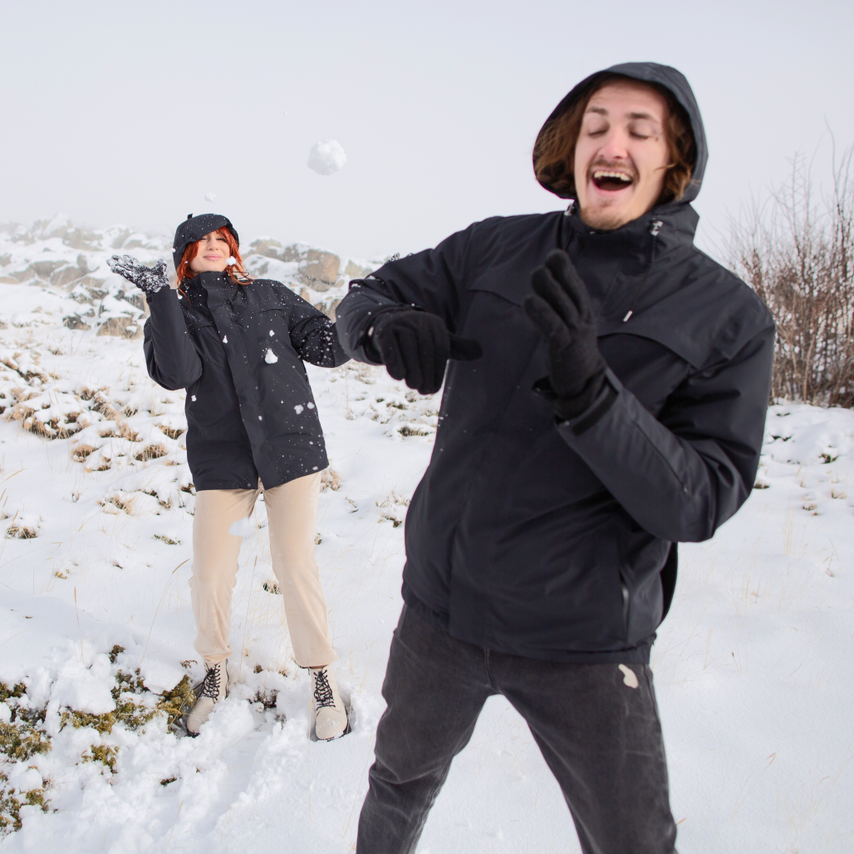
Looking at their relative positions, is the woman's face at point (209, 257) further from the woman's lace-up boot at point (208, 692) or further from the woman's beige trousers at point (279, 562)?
the woman's lace-up boot at point (208, 692)

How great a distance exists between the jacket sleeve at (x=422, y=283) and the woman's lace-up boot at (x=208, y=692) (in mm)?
1802

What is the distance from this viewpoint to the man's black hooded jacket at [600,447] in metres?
0.99

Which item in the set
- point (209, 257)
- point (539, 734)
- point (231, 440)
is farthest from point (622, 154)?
point (209, 257)

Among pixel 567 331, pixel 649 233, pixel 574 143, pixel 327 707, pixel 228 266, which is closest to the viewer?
pixel 567 331

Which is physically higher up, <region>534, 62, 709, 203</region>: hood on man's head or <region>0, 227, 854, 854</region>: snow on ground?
<region>534, 62, 709, 203</region>: hood on man's head

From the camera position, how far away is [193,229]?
2504 millimetres

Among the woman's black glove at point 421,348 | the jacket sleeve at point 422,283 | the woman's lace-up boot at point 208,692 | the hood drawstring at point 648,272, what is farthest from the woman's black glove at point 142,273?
the hood drawstring at point 648,272

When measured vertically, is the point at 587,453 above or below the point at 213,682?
above

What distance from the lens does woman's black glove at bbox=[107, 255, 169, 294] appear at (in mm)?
2250

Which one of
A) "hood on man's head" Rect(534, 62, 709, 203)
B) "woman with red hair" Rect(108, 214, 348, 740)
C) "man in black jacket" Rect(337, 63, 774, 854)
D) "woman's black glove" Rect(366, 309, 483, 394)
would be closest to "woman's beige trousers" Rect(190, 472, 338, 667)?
"woman with red hair" Rect(108, 214, 348, 740)

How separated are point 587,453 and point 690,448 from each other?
0.19m

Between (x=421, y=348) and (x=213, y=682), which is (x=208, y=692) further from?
(x=421, y=348)

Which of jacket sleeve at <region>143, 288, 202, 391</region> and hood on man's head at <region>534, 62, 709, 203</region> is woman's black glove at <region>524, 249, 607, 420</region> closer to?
hood on man's head at <region>534, 62, 709, 203</region>

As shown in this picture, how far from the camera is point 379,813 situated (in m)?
1.39
